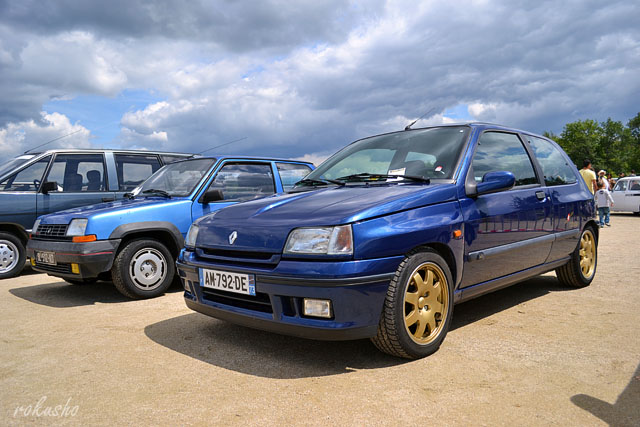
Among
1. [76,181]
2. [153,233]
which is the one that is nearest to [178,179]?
[153,233]

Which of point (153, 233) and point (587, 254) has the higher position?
point (153, 233)

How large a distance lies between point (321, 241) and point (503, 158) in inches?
85.9

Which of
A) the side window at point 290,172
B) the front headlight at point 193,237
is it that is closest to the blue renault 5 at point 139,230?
the side window at point 290,172

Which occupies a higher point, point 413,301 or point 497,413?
point 413,301

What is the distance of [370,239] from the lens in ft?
8.82

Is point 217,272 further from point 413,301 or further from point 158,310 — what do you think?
point 158,310

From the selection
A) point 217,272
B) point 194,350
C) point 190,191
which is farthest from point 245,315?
point 190,191

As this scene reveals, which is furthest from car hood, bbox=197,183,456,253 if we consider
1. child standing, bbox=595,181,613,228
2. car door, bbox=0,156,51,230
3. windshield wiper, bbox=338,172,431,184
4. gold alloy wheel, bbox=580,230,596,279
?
child standing, bbox=595,181,613,228

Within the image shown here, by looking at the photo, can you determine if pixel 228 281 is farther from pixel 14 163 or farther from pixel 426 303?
pixel 14 163

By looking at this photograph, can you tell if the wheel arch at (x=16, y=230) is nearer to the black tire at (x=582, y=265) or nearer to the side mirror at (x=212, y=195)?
the side mirror at (x=212, y=195)

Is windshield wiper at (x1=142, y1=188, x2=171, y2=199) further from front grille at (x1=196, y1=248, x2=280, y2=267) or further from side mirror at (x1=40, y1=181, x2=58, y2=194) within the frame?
front grille at (x1=196, y1=248, x2=280, y2=267)

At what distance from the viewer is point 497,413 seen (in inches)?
88.0

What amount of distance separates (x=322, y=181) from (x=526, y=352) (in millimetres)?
1990

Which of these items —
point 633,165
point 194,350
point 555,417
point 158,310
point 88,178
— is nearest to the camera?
point 555,417
